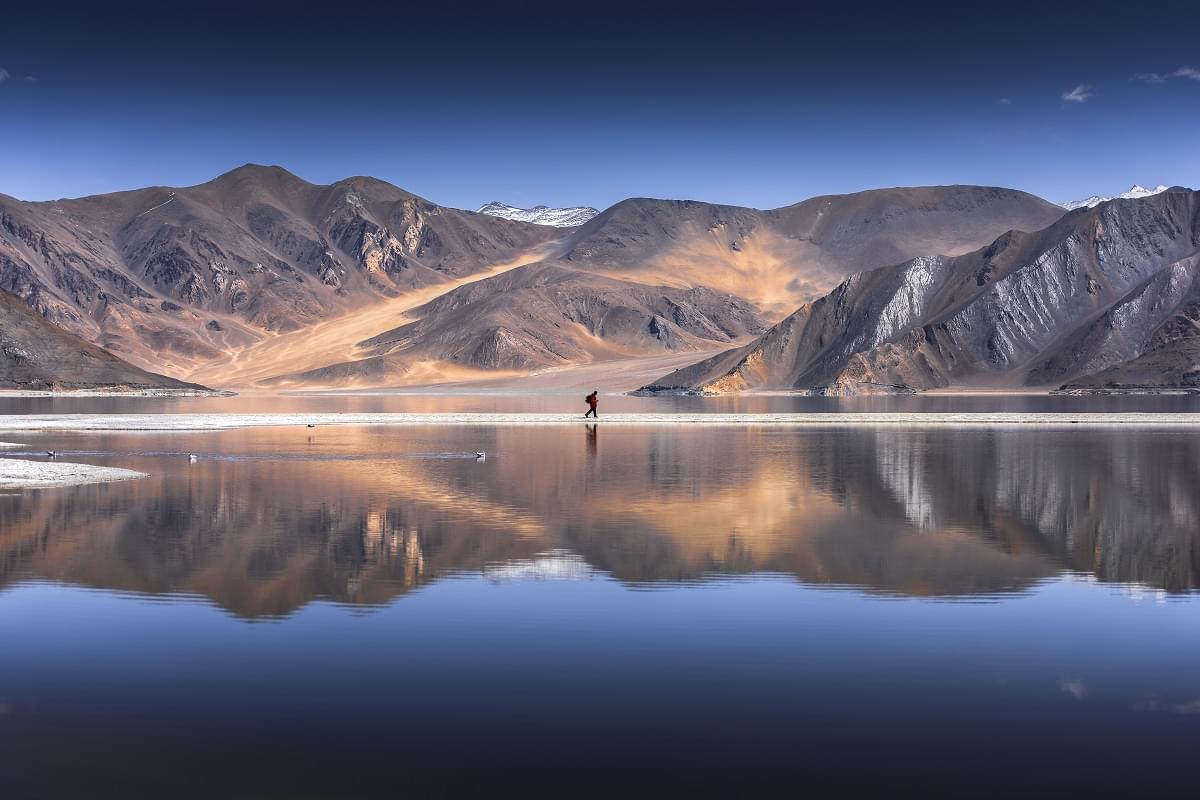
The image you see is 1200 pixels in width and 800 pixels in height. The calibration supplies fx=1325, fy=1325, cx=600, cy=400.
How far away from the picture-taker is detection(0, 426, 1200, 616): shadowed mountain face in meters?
20.0

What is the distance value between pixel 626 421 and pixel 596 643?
60.9 meters

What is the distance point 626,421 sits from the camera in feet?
249

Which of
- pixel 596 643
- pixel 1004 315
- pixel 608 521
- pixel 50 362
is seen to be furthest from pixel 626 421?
pixel 1004 315

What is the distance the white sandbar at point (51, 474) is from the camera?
109 feet

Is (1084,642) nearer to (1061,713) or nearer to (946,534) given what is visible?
(1061,713)

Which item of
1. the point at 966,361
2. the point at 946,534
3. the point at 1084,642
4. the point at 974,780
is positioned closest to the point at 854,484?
the point at 946,534

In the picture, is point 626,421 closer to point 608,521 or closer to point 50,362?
point 608,521

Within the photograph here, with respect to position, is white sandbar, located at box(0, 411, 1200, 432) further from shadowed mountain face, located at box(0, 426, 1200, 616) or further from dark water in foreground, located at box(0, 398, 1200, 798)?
dark water in foreground, located at box(0, 398, 1200, 798)

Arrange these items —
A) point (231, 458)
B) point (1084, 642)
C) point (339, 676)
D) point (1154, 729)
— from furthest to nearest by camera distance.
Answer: point (231, 458) → point (1084, 642) → point (339, 676) → point (1154, 729)

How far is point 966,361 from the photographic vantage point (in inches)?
6663

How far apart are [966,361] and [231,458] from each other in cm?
13844

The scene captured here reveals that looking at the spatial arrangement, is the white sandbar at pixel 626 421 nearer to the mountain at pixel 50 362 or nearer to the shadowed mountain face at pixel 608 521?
the shadowed mountain face at pixel 608 521

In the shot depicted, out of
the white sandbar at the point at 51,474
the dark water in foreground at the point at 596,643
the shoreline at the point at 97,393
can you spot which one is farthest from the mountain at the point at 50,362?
the dark water in foreground at the point at 596,643

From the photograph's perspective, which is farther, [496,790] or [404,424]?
[404,424]
